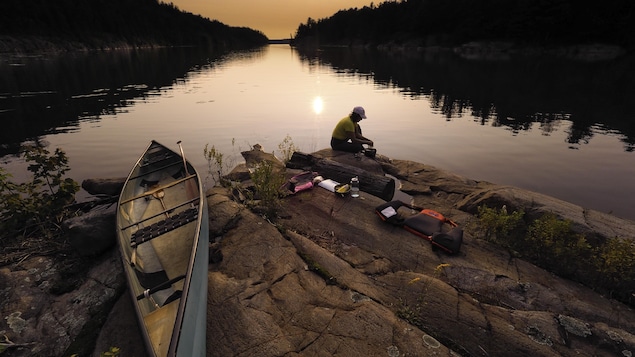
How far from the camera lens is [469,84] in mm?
34688

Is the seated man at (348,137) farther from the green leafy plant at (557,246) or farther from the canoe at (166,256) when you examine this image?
the green leafy plant at (557,246)

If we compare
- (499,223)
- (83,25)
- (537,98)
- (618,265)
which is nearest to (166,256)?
(499,223)

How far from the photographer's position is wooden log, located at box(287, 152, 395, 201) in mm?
10281

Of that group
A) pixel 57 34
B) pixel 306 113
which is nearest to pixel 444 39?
pixel 306 113

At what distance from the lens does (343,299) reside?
5.57 m

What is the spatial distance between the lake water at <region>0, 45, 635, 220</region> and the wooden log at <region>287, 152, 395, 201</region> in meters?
4.54

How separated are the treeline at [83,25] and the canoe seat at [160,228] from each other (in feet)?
364

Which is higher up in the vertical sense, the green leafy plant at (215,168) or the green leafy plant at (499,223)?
the green leafy plant at (499,223)

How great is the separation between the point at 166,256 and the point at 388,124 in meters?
17.5

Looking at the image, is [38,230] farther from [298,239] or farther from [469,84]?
[469,84]

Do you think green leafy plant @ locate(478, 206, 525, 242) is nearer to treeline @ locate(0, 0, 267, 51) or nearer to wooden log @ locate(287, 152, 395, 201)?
wooden log @ locate(287, 152, 395, 201)

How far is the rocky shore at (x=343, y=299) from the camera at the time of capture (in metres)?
4.73

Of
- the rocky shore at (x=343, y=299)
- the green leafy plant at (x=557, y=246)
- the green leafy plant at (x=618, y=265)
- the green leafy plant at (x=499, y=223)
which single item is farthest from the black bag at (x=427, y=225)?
the green leafy plant at (x=618, y=265)

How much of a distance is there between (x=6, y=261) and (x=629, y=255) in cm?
1307
